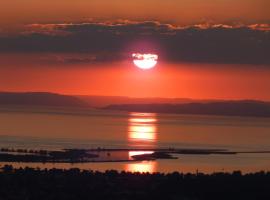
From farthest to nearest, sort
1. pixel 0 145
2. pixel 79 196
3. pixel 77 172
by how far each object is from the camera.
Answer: pixel 0 145, pixel 77 172, pixel 79 196

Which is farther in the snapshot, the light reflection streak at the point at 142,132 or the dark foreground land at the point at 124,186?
the light reflection streak at the point at 142,132

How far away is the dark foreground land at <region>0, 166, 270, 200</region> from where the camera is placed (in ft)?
92.2

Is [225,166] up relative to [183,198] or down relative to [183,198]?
up

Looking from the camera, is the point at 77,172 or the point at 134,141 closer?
the point at 77,172

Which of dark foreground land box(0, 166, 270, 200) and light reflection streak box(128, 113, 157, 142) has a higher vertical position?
light reflection streak box(128, 113, 157, 142)

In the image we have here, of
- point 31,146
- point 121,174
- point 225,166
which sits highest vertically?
point 31,146

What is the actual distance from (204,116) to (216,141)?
9889 centimetres

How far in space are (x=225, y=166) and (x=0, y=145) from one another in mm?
20334

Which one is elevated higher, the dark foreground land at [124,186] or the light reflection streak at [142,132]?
the light reflection streak at [142,132]

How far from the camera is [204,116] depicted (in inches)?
6895

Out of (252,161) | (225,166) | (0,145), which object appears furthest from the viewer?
(0,145)

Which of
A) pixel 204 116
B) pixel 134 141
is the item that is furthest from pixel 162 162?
pixel 204 116

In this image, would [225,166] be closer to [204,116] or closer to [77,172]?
[77,172]

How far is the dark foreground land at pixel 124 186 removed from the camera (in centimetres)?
2811
